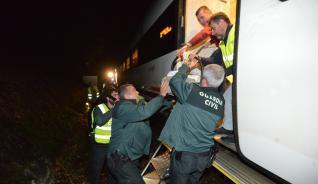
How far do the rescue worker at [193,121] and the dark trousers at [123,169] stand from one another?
500 millimetres

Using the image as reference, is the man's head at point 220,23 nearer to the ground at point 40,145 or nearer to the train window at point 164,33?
the train window at point 164,33

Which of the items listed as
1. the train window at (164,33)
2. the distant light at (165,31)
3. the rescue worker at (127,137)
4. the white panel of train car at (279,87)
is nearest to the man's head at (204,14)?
the train window at (164,33)

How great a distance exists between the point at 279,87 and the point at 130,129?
163 centimetres

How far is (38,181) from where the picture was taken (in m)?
4.27

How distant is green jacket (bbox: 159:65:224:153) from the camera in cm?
227

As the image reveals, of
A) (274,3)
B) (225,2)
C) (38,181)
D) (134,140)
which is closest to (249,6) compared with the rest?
(274,3)

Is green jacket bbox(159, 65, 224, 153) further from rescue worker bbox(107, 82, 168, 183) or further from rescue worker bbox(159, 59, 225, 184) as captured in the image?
rescue worker bbox(107, 82, 168, 183)

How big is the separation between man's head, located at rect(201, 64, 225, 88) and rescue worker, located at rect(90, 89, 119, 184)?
1354 mm

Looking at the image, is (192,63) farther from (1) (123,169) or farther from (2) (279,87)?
(1) (123,169)

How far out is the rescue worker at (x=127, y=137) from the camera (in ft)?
8.86

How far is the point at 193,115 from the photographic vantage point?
90.8 inches

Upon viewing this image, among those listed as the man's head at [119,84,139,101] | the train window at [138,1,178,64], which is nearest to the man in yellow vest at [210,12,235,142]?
the man's head at [119,84,139,101]

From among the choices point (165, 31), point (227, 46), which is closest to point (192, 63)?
point (227, 46)

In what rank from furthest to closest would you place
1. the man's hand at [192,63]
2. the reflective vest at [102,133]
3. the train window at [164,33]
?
the train window at [164,33] < the reflective vest at [102,133] < the man's hand at [192,63]
